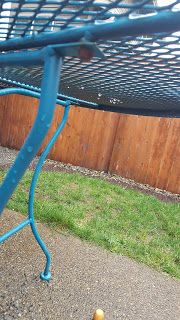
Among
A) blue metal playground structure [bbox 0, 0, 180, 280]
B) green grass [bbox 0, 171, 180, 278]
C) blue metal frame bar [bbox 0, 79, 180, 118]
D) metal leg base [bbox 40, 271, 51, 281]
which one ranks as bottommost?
green grass [bbox 0, 171, 180, 278]

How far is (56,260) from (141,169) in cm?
468

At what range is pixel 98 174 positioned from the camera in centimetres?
773

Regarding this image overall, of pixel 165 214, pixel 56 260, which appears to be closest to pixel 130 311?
pixel 56 260

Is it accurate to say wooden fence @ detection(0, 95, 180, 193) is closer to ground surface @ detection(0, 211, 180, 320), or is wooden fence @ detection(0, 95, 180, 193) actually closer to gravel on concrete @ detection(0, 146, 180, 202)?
gravel on concrete @ detection(0, 146, 180, 202)

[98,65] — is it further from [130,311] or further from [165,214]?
[165,214]

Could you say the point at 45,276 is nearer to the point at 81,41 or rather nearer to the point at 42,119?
the point at 42,119

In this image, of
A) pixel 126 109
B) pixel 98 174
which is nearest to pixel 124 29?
pixel 126 109

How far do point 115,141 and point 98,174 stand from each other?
92cm

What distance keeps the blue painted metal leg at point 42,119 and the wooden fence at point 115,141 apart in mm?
6584

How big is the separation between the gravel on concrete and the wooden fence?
0.53 ft

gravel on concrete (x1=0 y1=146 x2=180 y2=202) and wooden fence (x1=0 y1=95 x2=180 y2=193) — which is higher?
wooden fence (x1=0 y1=95 x2=180 y2=193)

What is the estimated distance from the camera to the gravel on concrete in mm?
6856

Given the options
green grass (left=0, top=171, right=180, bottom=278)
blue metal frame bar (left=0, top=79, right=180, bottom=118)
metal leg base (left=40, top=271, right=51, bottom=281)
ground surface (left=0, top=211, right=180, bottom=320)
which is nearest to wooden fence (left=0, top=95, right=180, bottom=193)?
green grass (left=0, top=171, right=180, bottom=278)

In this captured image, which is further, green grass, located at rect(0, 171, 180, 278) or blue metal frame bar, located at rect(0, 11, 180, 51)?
green grass, located at rect(0, 171, 180, 278)
